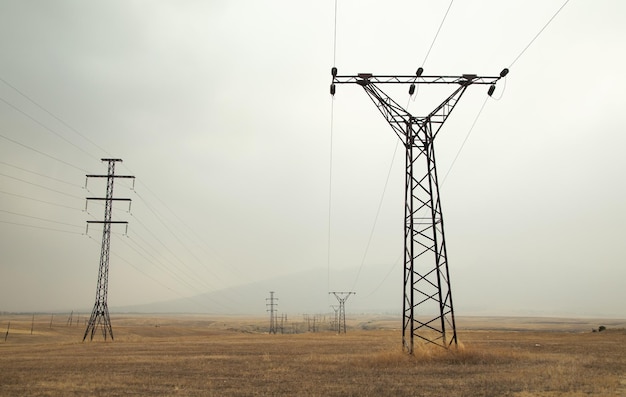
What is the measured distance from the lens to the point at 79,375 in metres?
25.0

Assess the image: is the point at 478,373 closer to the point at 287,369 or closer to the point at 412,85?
the point at 287,369

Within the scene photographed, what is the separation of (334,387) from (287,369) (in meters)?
8.22

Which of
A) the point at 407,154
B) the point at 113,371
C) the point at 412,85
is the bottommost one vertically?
the point at 113,371

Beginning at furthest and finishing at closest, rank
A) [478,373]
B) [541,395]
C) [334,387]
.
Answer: [478,373]
[334,387]
[541,395]

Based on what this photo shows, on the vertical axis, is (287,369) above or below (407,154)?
below

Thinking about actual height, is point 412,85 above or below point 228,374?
above

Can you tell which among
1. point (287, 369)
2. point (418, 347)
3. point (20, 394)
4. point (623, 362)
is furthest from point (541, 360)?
point (20, 394)

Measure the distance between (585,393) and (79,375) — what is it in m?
23.1

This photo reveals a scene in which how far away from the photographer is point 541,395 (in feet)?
56.7

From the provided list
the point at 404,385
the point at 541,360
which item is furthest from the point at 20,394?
the point at 541,360

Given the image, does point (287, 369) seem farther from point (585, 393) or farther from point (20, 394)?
point (585, 393)

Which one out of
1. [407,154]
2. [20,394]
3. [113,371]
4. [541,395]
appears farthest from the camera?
[407,154]

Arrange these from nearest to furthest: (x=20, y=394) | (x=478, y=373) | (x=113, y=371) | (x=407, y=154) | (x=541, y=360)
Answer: (x=20, y=394) < (x=478, y=373) < (x=113, y=371) < (x=541, y=360) < (x=407, y=154)

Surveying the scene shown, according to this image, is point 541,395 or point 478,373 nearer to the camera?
point 541,395
